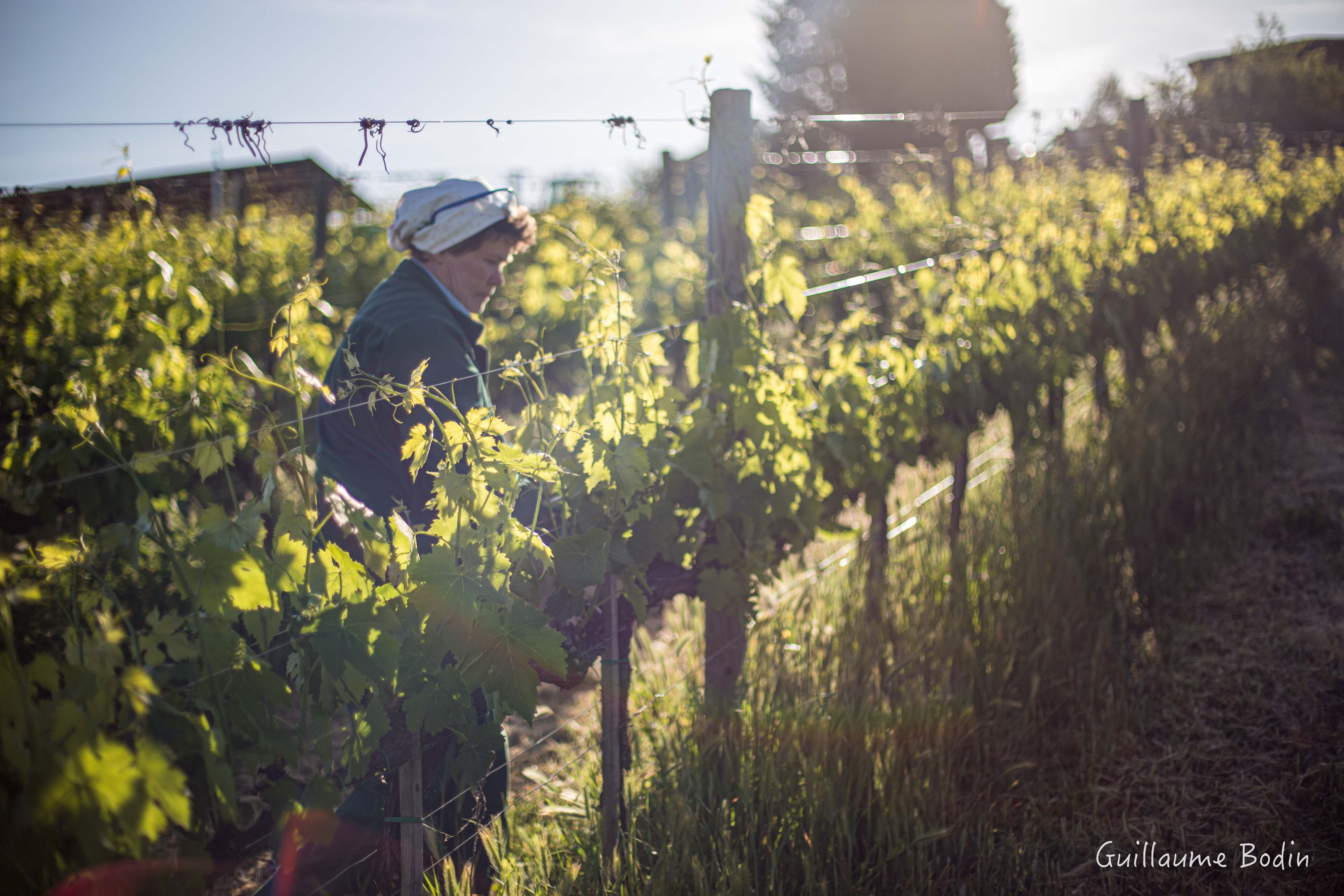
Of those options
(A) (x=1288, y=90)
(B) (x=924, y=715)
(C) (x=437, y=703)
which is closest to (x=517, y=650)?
(C) (x=437, y=703)

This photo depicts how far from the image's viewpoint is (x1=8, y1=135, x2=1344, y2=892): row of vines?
1009 mm

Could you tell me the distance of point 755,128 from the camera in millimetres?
2400

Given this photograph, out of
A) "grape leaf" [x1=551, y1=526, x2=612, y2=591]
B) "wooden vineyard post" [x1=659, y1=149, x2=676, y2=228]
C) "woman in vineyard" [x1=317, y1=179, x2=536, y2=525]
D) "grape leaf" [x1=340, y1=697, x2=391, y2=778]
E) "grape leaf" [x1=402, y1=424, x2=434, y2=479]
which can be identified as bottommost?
"grape leaf" [x1=340, y1=697, x2=391, y2=778]

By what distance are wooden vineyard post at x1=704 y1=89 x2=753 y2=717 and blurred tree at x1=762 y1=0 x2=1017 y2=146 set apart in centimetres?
2834

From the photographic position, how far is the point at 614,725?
2.00 meters

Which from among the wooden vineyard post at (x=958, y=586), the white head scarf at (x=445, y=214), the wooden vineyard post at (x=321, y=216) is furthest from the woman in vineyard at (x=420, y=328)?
the wooden vineyard post at (x=321, y=216)

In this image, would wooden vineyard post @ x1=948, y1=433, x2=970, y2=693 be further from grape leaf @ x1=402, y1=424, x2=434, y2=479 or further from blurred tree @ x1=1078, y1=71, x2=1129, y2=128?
blurred tree @ x1=1078, y1=71, x2=1129, y2=128

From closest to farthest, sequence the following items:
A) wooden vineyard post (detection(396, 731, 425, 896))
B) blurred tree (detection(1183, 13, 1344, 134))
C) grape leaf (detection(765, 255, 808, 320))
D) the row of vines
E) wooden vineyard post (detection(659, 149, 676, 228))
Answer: the row of vines
wooden vineyard post (detection(396, 731, 425, 896))
grape leaf (detection(765, 255, 808, 320))
wooden vineyard post (detection(659, 149, 676, 228))
blurred tree (detection(1183, 13, 1344, 134))

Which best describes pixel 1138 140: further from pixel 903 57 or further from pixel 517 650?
pixel 903 57

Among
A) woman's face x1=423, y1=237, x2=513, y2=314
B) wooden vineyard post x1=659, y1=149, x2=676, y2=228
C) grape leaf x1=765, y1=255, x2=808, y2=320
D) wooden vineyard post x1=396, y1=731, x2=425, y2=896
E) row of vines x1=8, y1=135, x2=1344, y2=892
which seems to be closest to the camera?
row of vines x1=8, y1=135, x2=1344, y2=892

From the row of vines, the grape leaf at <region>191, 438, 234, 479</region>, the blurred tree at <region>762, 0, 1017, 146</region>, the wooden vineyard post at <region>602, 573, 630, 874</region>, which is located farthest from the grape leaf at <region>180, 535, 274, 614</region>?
the blurred tree at <region>762, 0, 1017, 146</region>

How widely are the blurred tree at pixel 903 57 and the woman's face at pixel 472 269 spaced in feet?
93.9

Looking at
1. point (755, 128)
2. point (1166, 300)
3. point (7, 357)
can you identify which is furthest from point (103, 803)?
point (1166, 300)

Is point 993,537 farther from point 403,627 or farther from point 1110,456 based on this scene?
point 403,627
